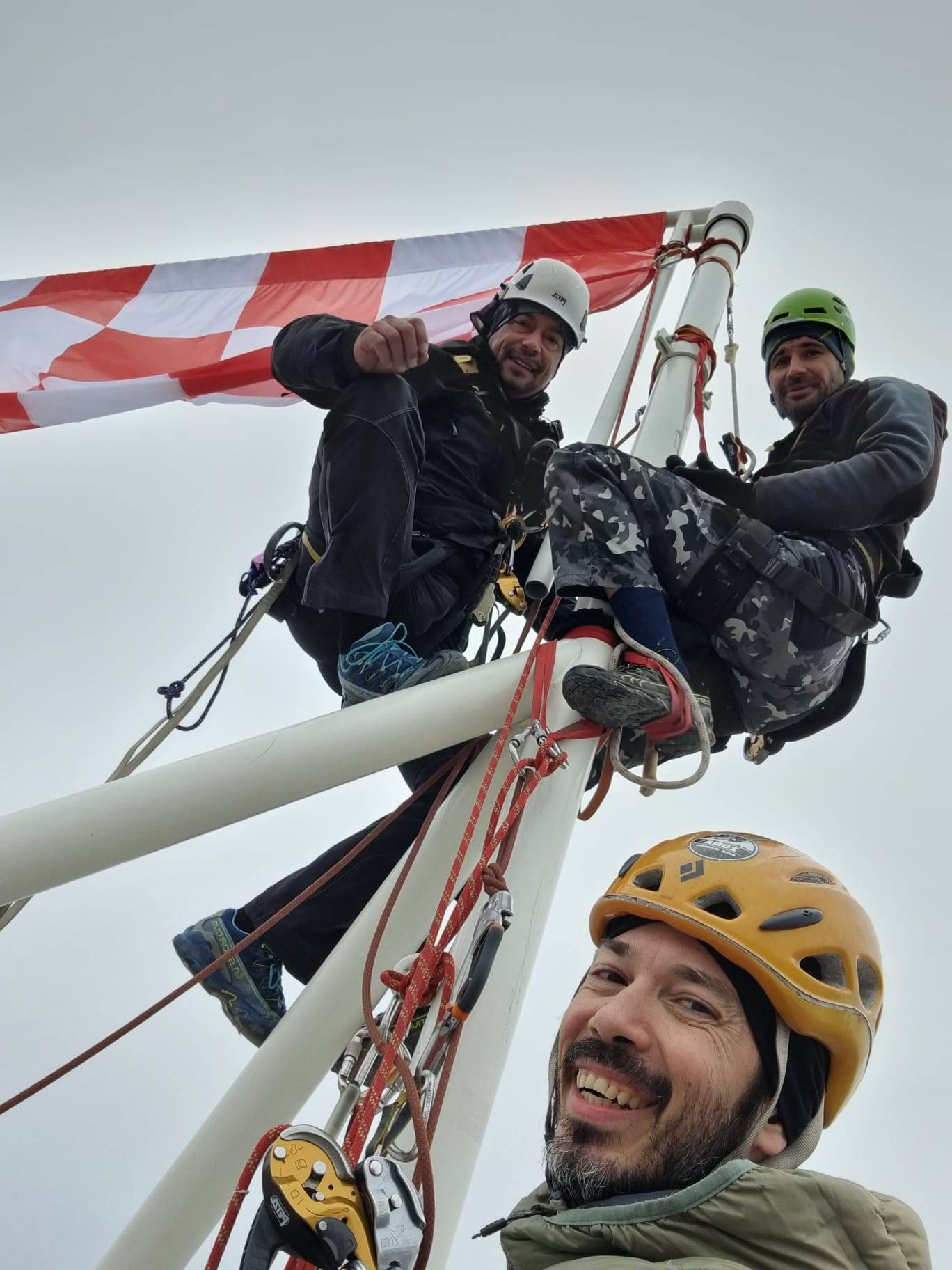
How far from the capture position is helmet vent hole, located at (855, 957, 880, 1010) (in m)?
3.04

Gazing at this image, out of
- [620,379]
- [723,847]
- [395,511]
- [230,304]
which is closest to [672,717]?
[723,847]

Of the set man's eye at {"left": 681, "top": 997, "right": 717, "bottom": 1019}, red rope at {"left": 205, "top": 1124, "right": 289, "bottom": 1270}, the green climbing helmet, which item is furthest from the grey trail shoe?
the green climbing helmet

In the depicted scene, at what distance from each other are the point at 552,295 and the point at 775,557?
1.72 m

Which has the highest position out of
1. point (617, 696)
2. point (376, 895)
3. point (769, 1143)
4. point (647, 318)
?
point (647, 318)

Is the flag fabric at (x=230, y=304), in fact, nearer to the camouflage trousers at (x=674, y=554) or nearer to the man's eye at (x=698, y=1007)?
the camouflage trousers at (x=674, y=554)

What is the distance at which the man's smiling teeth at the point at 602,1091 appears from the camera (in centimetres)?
256

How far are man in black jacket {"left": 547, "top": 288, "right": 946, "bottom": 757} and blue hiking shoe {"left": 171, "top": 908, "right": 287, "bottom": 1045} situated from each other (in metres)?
1.51

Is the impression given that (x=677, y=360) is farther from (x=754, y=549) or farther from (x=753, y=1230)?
(x=753, y=1230)

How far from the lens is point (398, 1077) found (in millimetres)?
2266

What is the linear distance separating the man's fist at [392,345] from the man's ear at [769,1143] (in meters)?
2.38

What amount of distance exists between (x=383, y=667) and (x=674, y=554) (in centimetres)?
98

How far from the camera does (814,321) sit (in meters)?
4.86

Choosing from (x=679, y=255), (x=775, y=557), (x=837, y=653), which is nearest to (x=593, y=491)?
(x=775, y=557)

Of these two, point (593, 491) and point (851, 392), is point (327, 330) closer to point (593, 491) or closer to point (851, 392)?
point (593, 491)
